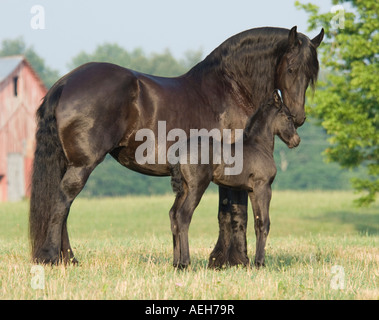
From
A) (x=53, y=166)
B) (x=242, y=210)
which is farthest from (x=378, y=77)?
(x=53, y=166)

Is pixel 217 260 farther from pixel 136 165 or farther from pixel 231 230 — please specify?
pixel 136 165

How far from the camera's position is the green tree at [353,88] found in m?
17.2

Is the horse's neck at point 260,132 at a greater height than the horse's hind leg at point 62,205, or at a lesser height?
greater

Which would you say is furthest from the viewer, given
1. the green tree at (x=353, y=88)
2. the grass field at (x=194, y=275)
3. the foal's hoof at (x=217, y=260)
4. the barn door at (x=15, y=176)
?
the barn door at (x=15, y=176)

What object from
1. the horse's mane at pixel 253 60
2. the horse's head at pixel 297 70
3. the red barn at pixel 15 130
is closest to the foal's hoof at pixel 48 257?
the horse's mane at pixel 253 60

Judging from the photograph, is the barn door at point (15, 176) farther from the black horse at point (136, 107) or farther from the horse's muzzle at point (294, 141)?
the horse's muzzle at point (294, 141)

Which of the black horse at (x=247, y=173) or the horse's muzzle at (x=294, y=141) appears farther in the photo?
the horse's muzzle at (x=294, y=141)

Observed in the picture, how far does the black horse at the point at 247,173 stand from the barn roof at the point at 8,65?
29.7 meters

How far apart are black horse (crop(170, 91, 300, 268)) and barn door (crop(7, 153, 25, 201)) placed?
94.0 feet

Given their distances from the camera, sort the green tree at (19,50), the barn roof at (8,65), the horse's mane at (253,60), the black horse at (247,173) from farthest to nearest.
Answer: the green tree at (19,50), the barn roof at (8,65), the horse's mane at (253,60), the black horse at (247,173)

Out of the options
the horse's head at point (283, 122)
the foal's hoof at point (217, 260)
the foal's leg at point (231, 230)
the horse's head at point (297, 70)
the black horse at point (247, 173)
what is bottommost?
the foal's hoof at point (217, 260)

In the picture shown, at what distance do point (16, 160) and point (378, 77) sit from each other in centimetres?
2309

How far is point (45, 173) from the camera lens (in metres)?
7.05

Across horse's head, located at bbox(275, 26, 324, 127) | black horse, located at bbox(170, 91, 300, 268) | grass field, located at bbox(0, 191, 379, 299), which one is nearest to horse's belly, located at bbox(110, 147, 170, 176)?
black horse, located at bbox(170, 91, 300, 268)
